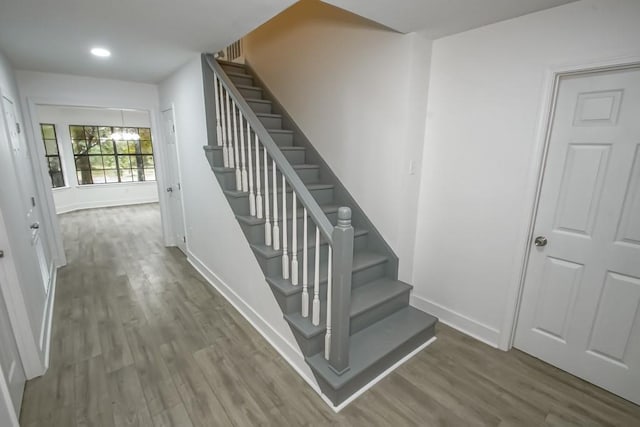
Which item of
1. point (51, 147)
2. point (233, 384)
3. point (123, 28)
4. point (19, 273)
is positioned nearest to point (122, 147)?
point (51, 147)

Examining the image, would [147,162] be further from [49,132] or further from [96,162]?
[49,132]

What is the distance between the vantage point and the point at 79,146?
7.29 meters

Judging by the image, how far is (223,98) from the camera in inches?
104

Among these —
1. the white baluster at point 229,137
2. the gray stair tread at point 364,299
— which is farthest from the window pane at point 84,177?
the gray stair tread at point 364,299

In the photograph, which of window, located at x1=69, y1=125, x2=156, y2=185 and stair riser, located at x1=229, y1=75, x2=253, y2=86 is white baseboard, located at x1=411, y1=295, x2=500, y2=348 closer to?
stair riser, located at x1=229, y1=75, x2=253, y2=86

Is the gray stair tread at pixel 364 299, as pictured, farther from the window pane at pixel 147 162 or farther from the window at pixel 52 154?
the window pane at pixel 147 162

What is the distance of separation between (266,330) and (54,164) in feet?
25.5

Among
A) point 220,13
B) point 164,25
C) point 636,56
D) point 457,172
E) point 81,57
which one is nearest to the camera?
point 636,56

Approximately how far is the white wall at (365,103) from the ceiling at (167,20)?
0.31m

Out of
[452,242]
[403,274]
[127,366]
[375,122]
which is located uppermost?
[375,122]

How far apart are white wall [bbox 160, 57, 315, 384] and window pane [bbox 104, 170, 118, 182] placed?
17.4ft

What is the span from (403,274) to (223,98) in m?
2.28

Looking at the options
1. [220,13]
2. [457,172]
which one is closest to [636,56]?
[457,172]

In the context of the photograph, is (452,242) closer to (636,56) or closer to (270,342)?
(636,56)
